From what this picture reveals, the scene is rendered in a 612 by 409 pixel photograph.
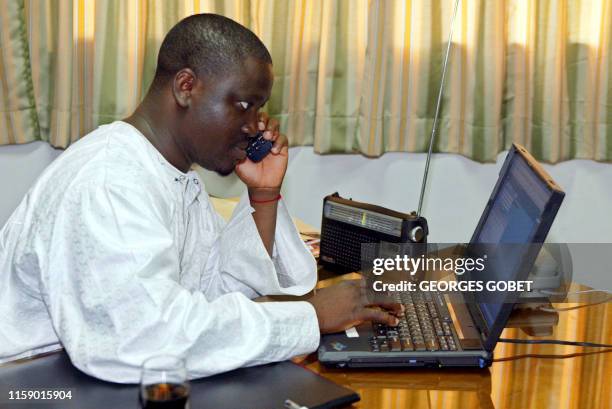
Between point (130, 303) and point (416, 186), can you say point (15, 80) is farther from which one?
point (130, 303)

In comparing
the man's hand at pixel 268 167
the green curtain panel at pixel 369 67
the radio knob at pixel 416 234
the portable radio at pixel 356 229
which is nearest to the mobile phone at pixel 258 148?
the man's hand at pixel 268 167

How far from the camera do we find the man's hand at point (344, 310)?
4.46 feet

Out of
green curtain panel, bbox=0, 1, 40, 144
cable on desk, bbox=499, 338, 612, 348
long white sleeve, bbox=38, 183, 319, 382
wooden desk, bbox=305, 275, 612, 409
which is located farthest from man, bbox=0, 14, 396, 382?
green curtain panel, bbox=0, 1, 40, 144

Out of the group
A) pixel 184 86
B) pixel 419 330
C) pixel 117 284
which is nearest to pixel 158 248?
pixel 117 284

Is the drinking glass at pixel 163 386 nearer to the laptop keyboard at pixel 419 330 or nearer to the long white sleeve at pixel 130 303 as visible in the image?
the long white sleeve at pixel 130 303

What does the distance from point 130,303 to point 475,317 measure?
63cm

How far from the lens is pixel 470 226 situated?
2900 millimetres

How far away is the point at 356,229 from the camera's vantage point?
1807 mm

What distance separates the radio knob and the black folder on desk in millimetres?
532

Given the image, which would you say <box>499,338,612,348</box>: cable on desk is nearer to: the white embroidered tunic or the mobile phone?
the white embroidered tunic

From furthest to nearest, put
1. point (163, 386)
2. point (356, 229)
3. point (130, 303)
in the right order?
point (356, 229) < point (130, 303) < point (163, 386)

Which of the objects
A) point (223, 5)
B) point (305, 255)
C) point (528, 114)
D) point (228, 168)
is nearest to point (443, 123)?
point (528, 114)

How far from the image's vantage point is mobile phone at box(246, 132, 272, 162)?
183 centimetres

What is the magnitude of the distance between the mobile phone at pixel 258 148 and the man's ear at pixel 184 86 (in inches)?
17.1
